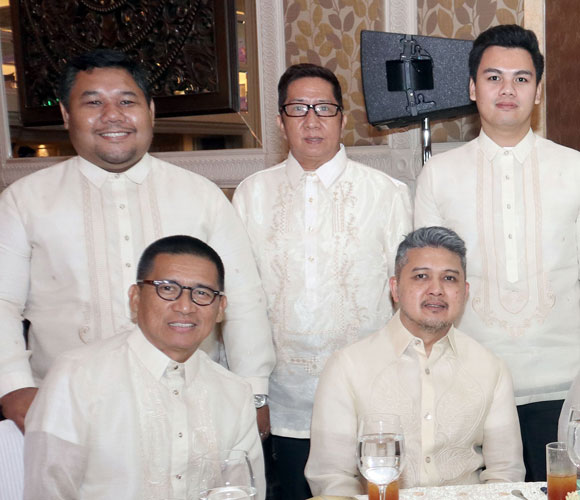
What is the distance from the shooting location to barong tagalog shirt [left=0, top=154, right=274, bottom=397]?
2.23 m

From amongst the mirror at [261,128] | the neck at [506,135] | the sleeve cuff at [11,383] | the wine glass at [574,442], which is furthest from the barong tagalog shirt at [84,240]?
the mirror at [261,128]

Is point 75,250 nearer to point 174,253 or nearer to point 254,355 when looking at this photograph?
point 174,253

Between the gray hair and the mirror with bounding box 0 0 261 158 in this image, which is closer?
the gray hair

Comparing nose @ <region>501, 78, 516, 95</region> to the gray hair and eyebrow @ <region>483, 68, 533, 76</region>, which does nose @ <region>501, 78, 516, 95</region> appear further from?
the gray hair

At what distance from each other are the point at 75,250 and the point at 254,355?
62cm

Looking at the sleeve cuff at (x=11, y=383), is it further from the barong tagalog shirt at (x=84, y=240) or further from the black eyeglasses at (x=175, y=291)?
the black eyeglasses at (x=175, y=291)

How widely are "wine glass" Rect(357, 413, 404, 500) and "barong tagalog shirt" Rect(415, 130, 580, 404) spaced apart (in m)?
1.10

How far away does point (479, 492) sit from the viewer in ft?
5.23

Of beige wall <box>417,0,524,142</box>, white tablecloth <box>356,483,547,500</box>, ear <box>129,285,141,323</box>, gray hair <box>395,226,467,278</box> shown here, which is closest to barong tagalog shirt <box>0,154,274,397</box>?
ear <box>129,285,141,323</box>

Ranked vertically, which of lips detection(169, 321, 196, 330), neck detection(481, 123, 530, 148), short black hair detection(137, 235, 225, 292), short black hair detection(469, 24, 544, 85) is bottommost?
lips detection(169, 321, 196, 330)

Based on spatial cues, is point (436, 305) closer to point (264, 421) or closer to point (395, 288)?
point (395, 288)

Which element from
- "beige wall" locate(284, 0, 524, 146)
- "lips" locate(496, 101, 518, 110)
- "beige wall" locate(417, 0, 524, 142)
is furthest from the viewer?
"beige wall" locate(284, 0, 524, 146)

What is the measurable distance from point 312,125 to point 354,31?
5.90ft

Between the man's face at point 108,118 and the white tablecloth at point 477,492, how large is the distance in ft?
4.02
